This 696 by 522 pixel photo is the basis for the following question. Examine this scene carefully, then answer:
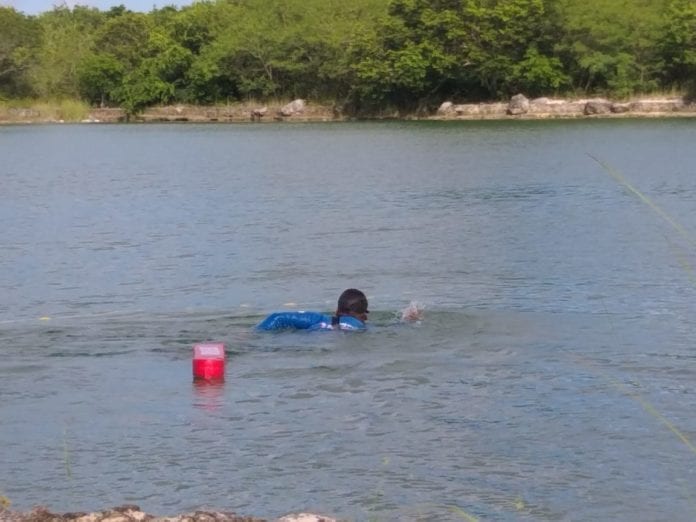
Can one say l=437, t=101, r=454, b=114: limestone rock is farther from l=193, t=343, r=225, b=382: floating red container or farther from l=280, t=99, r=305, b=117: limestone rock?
l=193, t=343, r=225, b=382: floating red container

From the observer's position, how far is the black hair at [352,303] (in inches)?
548

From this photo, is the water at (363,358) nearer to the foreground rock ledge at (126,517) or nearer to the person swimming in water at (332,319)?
the person swimming in water at (332,319)

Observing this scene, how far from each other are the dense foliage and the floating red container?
2502 inches

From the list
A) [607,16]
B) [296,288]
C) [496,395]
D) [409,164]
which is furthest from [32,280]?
[607,16]

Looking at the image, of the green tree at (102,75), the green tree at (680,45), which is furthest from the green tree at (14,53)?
the green tree at (680,45)

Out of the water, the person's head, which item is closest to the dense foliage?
the water

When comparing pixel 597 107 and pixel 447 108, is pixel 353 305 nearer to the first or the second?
pixel 597 107

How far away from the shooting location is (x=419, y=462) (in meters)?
9.17

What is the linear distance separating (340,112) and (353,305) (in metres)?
72.1

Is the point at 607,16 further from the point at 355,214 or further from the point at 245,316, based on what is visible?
the point at 245,316

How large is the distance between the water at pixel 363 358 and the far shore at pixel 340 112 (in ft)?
133

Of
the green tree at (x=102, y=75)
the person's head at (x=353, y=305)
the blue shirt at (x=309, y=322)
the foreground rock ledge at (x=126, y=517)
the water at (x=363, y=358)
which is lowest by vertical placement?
the water at (x=363, y=358)

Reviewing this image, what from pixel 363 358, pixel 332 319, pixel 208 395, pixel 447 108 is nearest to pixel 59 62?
pixel 447 108

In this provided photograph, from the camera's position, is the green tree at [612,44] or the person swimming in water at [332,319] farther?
the green tree at [612,44]
